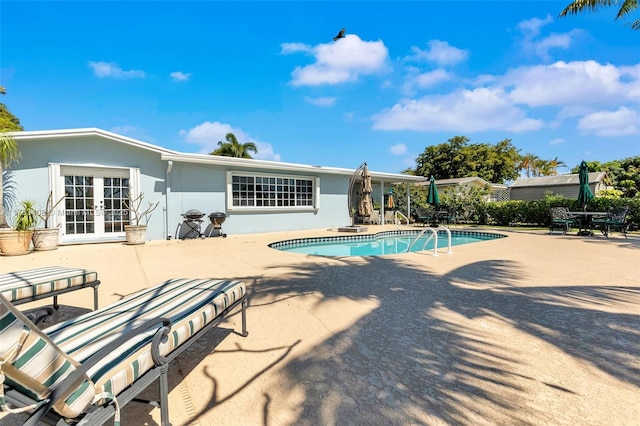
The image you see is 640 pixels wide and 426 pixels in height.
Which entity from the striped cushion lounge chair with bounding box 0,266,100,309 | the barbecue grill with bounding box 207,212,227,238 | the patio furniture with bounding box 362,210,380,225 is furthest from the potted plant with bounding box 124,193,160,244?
the patio furniture with bounding box 362,210,380,225

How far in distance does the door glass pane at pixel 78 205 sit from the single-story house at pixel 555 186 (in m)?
32.1

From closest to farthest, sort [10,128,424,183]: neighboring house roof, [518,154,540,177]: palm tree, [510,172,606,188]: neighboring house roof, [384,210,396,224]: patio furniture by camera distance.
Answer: [10,128,424,183]: neighboring house roof → [384,210,396,224]: patio furniture → [510,172,606,188]: neighboring house roof → [518,154,540,177]: palm tree

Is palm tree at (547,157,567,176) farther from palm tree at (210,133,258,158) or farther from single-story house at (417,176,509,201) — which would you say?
palm tree at (210,133,258,158)

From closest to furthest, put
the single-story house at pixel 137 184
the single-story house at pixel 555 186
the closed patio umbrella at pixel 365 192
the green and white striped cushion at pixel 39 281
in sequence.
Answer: the green and white striped cushion at pixel 39 281 → the single-story house at pixel 137 184 → the closed patio umbrella at pixel 365 192 → the single-story house at pixel 555 186

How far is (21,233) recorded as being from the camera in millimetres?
7656

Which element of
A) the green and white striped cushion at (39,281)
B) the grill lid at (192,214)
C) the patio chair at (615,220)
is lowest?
the green and white striped cushion at (39,281)

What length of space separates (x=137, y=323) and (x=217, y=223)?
9.90 m

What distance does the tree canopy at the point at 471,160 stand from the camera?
34.8 meters

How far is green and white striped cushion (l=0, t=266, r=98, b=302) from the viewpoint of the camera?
109 inches

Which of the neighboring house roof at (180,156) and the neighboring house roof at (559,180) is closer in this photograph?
the neighboring house roof at (180,156)

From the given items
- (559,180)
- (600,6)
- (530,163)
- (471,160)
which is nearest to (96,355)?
(600,6)

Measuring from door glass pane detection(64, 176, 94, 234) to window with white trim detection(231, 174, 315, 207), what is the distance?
4.74m

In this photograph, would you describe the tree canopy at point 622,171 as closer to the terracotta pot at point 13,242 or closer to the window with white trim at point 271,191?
the window with white trim at point 271,191

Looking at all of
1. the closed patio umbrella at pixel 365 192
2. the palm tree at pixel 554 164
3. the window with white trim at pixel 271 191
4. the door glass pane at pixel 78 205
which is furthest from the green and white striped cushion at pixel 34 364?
the palm tree at pixel 554 164
